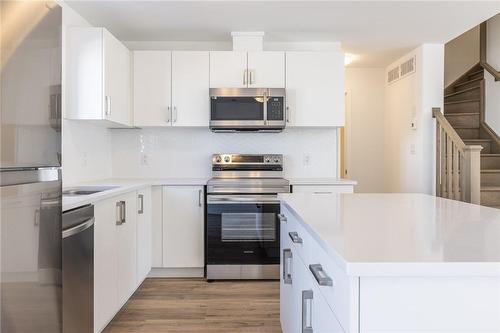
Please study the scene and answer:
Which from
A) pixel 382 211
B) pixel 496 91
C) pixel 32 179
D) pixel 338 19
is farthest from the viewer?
pixel 496 91

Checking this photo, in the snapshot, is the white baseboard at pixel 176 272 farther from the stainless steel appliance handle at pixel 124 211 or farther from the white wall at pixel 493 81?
the white wall at pixel 493 81

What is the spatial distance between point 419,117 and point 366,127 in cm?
102

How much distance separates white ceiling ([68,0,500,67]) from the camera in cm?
312

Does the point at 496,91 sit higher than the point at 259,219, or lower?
higher

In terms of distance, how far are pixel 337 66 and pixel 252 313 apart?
245 centimetres

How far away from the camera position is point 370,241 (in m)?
0.97

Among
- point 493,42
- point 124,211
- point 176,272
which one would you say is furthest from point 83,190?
Result: point 493,42

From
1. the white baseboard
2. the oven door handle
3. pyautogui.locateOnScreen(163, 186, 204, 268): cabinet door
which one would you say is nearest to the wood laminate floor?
the white baseboard

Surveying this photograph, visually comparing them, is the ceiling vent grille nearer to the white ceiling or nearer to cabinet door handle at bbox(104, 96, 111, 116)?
the white ceiling

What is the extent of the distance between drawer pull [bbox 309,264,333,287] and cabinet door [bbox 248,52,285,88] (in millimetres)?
2877

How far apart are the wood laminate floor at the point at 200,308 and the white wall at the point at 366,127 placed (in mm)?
2431

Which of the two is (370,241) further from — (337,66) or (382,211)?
(337,66)

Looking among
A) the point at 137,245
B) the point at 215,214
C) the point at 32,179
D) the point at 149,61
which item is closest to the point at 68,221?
the point at 32,179

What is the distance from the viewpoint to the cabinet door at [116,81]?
3.01 m
